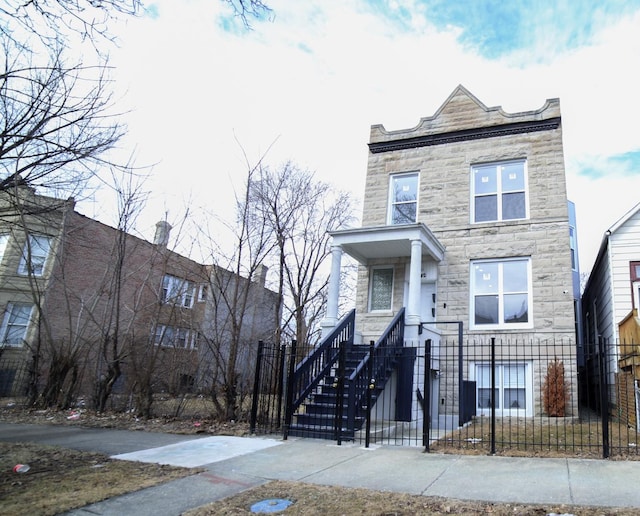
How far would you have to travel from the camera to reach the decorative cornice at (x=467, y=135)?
13.4 metres

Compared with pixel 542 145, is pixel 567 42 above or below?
below

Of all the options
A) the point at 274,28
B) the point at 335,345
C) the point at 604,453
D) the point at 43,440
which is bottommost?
the point at 43,440

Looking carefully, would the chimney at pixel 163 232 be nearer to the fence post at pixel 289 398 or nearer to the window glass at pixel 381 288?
the window glass at pixel 381 288

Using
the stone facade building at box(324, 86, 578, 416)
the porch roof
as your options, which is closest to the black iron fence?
the stone facade building at box(324, 86, 578, 416)

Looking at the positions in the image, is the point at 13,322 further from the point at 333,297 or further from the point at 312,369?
the point at 312,369

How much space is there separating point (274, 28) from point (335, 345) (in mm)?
7832

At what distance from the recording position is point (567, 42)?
7.46 meters

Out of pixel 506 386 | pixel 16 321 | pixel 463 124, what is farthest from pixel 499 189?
pixel 16 321

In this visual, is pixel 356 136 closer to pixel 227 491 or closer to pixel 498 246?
pixel 498 246

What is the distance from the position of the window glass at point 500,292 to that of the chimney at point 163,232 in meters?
8.97

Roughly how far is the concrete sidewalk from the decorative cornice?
993 centimetres

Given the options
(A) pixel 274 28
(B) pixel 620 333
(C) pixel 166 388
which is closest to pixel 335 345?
(C) pixel 166 388

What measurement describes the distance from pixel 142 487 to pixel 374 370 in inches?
214

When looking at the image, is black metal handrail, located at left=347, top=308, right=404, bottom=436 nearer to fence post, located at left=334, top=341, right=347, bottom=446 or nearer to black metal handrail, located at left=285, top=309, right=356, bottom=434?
fence post, located at left=334, top=341, right=347, bottom=446
